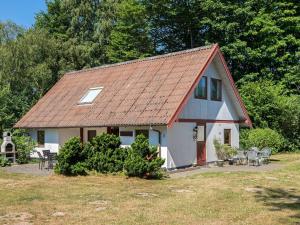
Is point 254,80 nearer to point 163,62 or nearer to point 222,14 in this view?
point 222,14

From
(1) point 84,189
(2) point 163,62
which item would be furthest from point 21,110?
(1) point 84,189

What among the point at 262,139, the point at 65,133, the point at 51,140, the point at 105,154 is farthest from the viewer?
the point at 262,139

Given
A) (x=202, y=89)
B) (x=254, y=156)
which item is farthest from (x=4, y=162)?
(x=254, y=156)

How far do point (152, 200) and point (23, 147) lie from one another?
16191mm

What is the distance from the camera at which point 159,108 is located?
20812 mm

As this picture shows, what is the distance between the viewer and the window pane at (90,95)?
26.1 metres

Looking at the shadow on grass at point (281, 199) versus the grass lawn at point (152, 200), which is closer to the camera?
the grass lawn at point (152, 200)

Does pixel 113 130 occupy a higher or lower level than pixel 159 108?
lower

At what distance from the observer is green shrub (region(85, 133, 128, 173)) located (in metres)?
18.2

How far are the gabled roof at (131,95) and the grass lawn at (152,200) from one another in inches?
179

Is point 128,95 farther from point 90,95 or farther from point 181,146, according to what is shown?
point 181,146

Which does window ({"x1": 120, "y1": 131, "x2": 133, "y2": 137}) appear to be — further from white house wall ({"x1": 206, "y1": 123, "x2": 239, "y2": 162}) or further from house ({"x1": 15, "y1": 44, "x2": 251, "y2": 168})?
white house wall ({"x1": 206, "y1": 123, "x2": 239, "y2": 162})

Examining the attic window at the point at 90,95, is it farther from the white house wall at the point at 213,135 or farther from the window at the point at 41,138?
the white house wall at the point at 213,135

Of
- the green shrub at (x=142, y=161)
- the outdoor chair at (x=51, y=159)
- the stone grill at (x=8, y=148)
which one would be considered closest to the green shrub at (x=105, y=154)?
the green shrub at (x=142, y=161)
